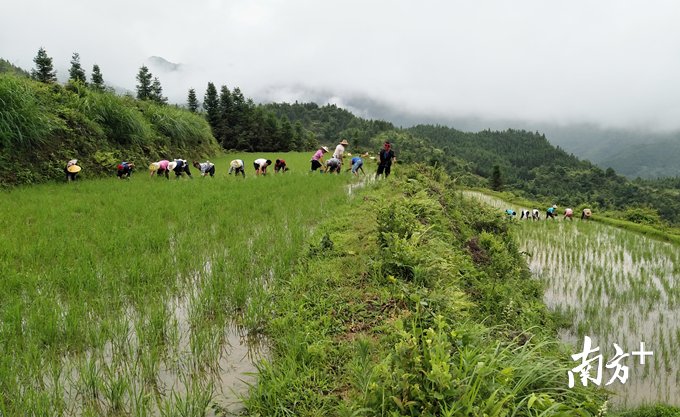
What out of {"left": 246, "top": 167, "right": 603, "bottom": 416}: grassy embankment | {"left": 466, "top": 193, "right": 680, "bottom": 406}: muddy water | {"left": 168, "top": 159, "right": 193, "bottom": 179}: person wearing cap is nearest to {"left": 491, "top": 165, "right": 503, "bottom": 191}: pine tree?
{"left": 466, "top": 193, "right": 680, "bottom": 406}: muddy water

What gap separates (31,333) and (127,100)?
19148 mm

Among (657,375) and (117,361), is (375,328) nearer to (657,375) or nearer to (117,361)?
(117,361)

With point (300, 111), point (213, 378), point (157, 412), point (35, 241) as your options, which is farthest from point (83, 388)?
point (300, 111)

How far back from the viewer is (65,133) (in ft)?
39.4

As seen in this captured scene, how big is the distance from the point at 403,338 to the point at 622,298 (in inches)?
217

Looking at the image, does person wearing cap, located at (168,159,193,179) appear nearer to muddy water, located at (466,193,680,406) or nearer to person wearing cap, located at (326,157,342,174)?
person wearing cap, located at (326,157,342,174)

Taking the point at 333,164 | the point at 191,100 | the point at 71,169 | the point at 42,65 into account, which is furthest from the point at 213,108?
the point at 71,169

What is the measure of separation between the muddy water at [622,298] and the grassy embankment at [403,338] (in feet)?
2.09

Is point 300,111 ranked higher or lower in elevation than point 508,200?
higher

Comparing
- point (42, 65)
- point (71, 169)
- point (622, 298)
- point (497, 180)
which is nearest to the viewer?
point (622, 298)

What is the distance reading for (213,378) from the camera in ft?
8.54

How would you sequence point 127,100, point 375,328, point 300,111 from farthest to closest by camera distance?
point 300,111 < point 127,100 < point 375,328

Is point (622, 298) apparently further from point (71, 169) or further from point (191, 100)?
point (191, 100)

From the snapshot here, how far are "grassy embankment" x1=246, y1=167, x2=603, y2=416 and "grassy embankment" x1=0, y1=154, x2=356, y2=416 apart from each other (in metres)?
0.44
